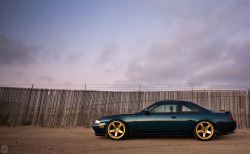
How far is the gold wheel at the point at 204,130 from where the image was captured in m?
6.16

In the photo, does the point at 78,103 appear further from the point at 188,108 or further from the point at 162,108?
the point at 188,108

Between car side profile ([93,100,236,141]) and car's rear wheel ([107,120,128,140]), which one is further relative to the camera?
car's rear wheel ([107,120,128,140])

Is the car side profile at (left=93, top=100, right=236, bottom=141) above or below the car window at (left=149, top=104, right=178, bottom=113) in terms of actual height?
below

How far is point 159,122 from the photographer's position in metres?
6.36

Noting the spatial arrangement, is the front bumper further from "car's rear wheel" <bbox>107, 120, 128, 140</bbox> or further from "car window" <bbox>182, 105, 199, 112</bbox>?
"car window" <bbox>182, 105, 199, 112</bbox>

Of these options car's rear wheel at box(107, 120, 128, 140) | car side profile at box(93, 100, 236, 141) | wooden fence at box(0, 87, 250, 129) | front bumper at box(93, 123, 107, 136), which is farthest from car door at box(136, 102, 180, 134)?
wooden fence at box(0, 87, 250, 129)

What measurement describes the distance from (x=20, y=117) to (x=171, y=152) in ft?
29.7

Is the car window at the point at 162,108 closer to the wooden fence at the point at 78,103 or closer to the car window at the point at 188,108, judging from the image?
the car window at the point at 188,108

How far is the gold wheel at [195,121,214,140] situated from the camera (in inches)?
243

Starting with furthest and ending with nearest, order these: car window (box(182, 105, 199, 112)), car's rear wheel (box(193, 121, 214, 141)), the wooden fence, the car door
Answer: the wooden fence → car window (box(182, 105, 199, 112)) → the car door → car's rear wheel (box(193, 121, 214, 141))

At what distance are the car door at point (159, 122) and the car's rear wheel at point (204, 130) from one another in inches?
21.0

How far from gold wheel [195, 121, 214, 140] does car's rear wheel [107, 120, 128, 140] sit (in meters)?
2.07

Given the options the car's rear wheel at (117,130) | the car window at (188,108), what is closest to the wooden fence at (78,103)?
the car window at (188,108)

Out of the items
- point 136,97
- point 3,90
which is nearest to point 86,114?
point 136,97
